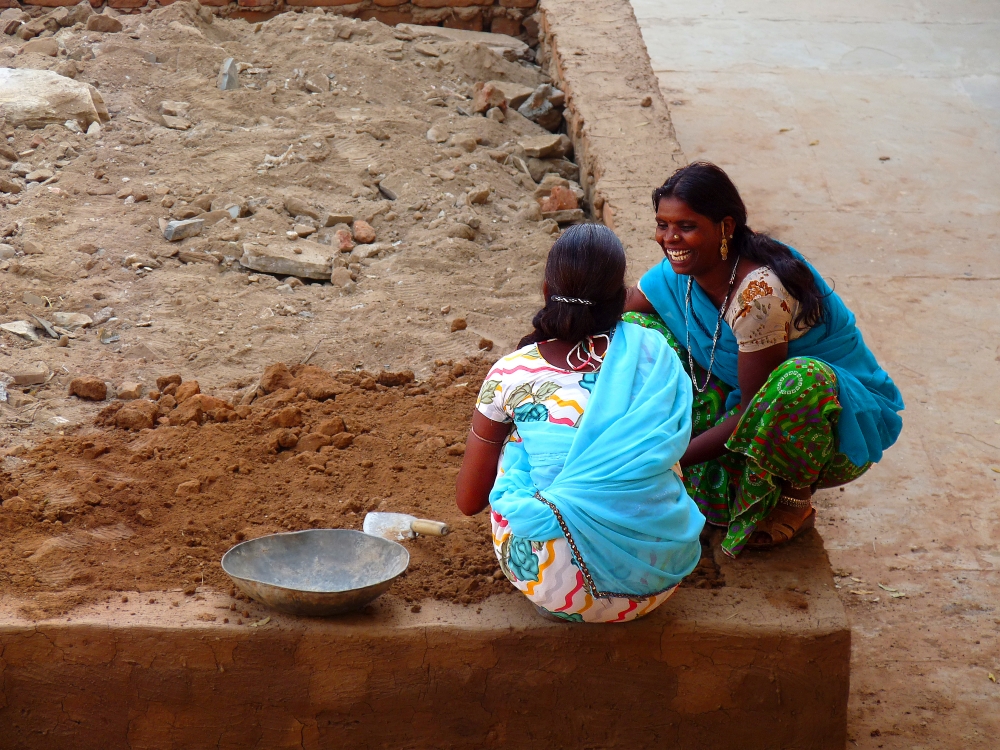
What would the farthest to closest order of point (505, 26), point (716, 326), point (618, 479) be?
point (505, 26), point (716, 326), point (618, 479)

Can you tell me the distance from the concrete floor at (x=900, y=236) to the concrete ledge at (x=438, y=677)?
17.9 inches

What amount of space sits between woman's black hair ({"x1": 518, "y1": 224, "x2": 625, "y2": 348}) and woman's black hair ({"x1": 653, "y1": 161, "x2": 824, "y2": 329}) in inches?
18.1

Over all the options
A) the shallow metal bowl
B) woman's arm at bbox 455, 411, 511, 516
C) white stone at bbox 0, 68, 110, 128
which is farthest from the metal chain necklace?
white stone at bbox 0, 68, 110, 128

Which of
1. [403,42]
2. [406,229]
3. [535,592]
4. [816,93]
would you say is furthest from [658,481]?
[816,93]

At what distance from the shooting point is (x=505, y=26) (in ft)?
23.5

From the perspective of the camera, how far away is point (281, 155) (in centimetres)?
534

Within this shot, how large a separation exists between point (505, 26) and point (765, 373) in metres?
5.07

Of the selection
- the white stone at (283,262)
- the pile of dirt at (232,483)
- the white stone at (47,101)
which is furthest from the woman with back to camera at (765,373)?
the white stone at (47,101)

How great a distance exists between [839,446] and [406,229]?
2674 millimetres

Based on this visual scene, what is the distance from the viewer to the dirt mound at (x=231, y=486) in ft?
8.72

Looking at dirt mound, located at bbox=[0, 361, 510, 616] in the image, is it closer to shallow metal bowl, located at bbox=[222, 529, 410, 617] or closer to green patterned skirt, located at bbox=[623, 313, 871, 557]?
shallow metal bowl, located at bbox=[222, 529, 410, 617]

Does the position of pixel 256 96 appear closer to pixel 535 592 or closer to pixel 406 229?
pixel 406 229

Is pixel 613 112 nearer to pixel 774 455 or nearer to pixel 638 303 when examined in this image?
pixel 638 303

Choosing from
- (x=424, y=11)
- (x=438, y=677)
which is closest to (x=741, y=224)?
(x=438, y=677)
